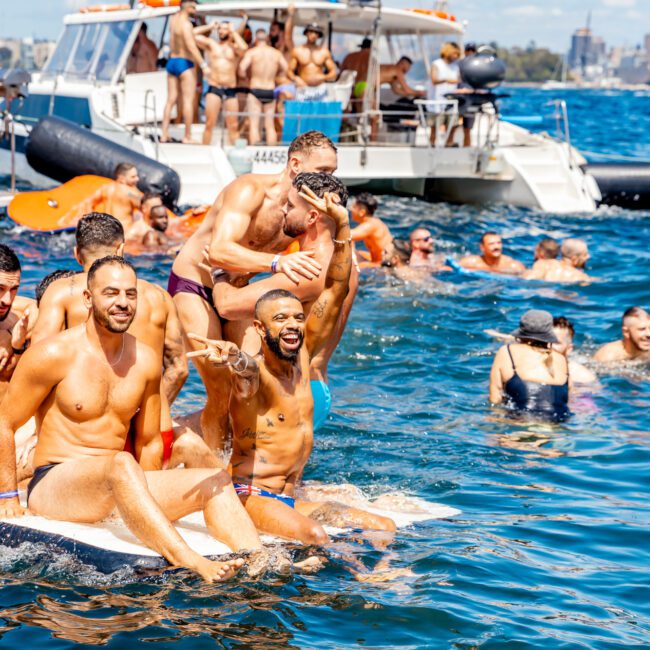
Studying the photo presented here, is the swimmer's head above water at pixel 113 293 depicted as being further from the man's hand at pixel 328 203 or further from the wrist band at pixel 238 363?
the man's hand at pixel 328 203

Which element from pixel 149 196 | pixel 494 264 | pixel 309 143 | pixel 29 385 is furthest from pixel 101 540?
pixel 494 264

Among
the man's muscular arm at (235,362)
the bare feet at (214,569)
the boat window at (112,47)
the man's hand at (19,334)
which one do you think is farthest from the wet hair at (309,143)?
the boat window at (112,47)

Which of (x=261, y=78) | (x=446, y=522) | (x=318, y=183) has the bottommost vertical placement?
(x=446, y=522)

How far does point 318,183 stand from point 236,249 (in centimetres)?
58

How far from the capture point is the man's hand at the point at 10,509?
18.5ft

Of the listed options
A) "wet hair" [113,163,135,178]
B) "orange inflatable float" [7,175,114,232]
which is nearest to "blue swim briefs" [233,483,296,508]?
"wet hair" [113,163,135,178]

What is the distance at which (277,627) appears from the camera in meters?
5.13

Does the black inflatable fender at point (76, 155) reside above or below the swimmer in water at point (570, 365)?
above

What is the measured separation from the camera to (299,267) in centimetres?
580

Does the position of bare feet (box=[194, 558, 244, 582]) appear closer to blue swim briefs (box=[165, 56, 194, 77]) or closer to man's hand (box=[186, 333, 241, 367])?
man's hand (box=[186, 333, 241, 367])

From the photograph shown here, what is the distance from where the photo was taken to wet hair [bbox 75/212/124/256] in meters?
6.42

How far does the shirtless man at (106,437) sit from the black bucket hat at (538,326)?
402cm

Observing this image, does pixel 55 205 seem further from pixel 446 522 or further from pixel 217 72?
pixel 446 522

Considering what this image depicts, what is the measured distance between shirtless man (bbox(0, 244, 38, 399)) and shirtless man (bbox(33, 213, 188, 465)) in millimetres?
164
